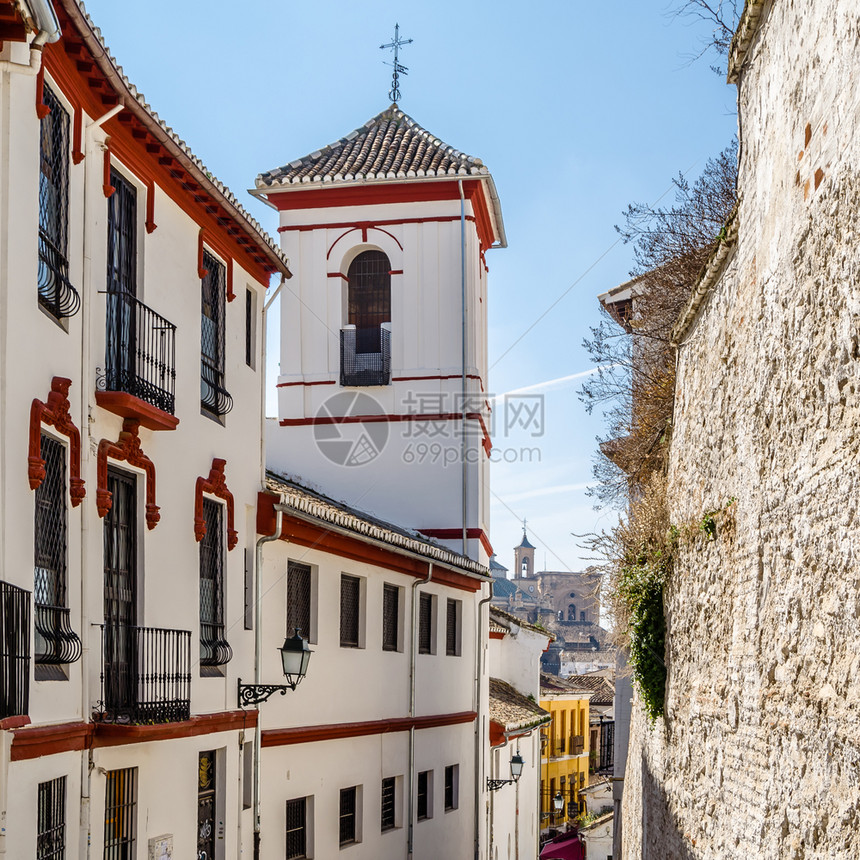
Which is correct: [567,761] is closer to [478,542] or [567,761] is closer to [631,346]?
[478,542]

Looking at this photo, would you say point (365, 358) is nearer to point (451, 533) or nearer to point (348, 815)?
point (451, 533)

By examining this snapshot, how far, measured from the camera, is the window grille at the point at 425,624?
814 inches

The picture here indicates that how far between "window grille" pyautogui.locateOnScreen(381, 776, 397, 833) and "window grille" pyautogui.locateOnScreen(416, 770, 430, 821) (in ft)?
3.85

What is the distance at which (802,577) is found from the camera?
7629 millimetres

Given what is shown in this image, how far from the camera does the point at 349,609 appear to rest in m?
17.5

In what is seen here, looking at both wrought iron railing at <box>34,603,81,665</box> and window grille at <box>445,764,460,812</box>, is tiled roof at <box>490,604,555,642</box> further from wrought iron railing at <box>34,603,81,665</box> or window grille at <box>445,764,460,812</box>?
wrought iron railing at <box>34,603,81,665</box>

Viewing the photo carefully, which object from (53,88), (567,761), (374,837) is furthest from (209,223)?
(567,761)

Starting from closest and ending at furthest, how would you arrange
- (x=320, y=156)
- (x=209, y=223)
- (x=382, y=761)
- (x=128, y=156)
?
1. (x=128, y=156)
2. (x=209, y=223)
3. (x=382, y=761)
4. (x=320, y=156)

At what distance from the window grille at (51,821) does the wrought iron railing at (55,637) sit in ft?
2.87

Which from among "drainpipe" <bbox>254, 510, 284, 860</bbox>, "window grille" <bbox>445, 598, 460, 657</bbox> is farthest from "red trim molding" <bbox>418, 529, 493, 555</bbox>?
"drainpipe" <bbox>254, 510, 284, 860</bbox>

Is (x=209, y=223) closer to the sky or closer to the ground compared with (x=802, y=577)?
closer to the sky

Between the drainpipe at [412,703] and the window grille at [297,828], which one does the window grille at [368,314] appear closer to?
the drainpipe at [412,703]

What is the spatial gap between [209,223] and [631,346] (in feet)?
21.1

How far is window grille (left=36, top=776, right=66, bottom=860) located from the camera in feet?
29.3
